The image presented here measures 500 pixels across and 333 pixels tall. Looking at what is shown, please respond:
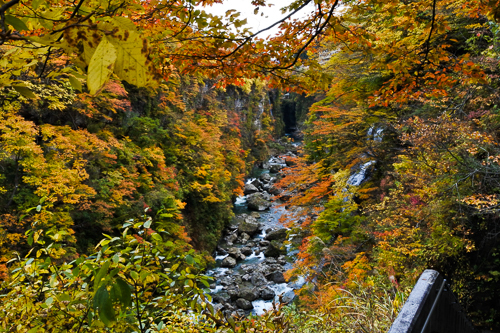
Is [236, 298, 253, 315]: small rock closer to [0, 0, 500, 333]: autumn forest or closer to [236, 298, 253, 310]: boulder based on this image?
[236, 298, 253, 310]: boulder

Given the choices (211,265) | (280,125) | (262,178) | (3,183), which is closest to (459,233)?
(3,183)

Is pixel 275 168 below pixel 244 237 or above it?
above

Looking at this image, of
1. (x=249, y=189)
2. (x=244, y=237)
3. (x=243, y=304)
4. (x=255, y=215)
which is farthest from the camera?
(x=249, y=189)

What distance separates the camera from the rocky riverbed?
358 inches

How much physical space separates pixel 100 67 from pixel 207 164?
1122 centimetres

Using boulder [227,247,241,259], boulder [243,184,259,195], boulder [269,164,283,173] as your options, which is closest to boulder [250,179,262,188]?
boulder [243,184,259,195]

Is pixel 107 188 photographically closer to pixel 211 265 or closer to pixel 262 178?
pixel 211 265

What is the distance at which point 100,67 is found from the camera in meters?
0.39

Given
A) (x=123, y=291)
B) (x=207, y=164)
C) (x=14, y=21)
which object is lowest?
(x=207, y=164)

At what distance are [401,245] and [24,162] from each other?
648 centimetres

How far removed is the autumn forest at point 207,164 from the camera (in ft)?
2.65

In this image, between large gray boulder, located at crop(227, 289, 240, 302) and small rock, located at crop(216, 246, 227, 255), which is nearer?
large gray boulder, located at crop(227, 289, 240, 302)

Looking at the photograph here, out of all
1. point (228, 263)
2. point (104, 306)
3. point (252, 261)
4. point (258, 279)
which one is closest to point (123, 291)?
point (104, 306)

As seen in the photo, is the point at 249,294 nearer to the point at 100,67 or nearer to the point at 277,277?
the point at 277,277
